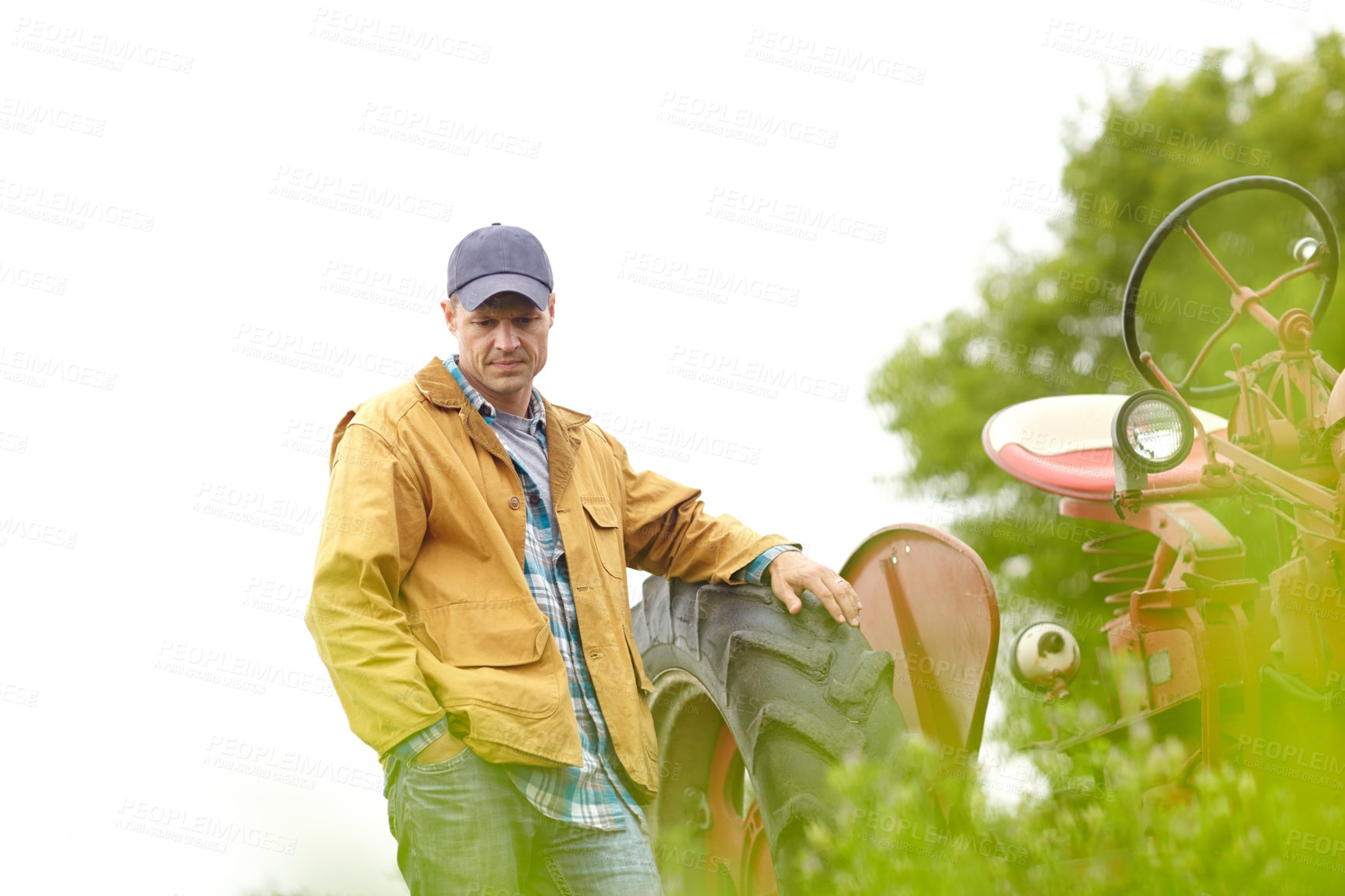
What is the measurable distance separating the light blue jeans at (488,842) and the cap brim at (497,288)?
3.30 ft

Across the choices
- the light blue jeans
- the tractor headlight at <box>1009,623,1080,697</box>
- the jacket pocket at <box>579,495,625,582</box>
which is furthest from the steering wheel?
the light blue jeans

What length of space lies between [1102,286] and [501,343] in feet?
25.1

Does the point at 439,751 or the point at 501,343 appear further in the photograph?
the point at 501,343

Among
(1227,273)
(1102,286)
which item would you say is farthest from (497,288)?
(1102,286)

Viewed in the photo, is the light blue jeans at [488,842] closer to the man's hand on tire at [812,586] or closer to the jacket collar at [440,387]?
the man's hand on tire at [812,586]

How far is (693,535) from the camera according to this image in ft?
9.98

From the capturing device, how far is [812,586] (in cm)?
282

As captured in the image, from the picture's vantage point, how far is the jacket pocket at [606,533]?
2797mm

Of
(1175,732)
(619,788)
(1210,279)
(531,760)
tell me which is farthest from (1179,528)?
(1210,279)

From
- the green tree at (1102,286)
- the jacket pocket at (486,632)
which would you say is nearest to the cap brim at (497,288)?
the jacket pocket at (486,632)

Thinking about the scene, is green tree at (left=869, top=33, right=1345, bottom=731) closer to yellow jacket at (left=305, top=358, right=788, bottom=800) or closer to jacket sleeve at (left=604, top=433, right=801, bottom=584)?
jacket sleeve at (left=604, top=433, right=801, bottom=584)

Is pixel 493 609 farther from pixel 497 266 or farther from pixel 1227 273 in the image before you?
pixel 1227 273

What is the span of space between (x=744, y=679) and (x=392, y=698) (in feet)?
2.89

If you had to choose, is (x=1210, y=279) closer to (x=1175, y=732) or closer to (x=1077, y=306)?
(x=1077, y=306)
